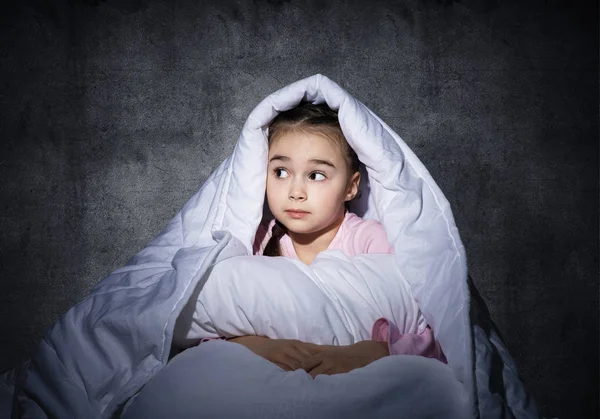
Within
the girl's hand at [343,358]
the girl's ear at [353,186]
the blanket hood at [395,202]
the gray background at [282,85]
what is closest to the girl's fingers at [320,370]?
the girl's hand at [343,358]

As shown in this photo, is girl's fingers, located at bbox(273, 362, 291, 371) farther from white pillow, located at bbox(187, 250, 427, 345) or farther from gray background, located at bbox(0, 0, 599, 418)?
gray background, located at bbox(0, 0, 599, 418)

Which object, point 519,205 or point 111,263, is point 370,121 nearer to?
point 519,205

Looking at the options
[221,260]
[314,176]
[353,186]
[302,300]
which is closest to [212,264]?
[221,260]

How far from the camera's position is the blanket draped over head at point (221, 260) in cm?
88

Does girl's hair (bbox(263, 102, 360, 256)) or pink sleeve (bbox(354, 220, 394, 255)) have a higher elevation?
girl's hair (bbox(263, 102, 360, 256))

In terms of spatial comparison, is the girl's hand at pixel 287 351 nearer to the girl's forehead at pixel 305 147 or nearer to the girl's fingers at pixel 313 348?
the girl's fingers at pixel 313 348

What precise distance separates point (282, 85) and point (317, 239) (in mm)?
472

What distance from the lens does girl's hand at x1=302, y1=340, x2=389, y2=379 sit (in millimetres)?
826

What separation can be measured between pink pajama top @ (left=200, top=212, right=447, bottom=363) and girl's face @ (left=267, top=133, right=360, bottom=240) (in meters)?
0.08

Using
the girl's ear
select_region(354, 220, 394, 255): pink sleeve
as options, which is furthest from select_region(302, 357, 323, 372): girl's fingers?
the girl's ear

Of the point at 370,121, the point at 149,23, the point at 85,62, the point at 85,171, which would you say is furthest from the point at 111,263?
the point at 370,121

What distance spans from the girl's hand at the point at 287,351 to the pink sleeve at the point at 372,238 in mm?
305

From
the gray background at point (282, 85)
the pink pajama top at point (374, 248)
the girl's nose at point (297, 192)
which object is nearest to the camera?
the pink pajama top at point (374, 248)

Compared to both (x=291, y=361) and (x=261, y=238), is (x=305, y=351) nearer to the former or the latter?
(x=291, y=361)
